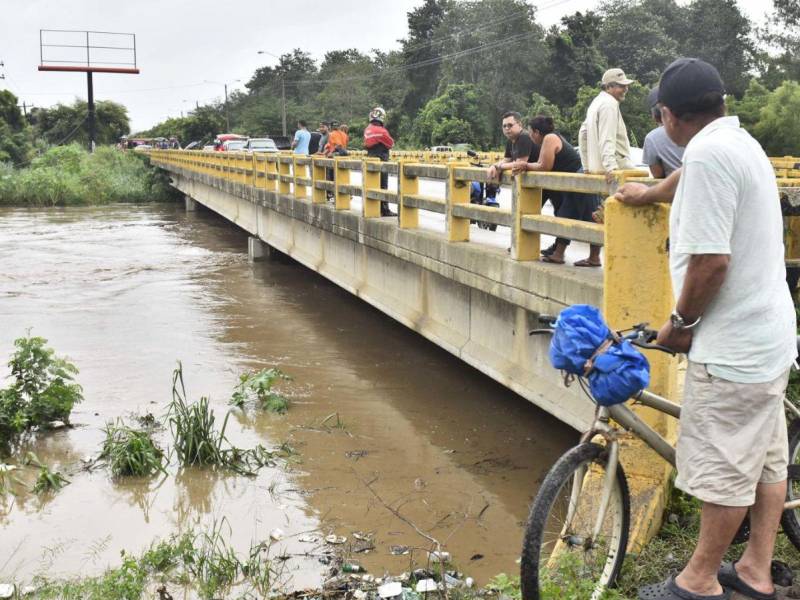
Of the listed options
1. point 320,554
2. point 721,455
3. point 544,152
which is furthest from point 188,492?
point 721,455

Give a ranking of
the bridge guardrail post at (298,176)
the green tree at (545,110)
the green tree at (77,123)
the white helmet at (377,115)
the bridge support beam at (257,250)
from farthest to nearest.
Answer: the green tree at (77,123), the green tree at (545,110), the bridge support beam at (257,250), the bridge guardrail post at (298,176), the white helmet at (377,115)

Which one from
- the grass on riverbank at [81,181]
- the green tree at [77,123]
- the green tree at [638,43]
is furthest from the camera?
the green tree at [77,123]

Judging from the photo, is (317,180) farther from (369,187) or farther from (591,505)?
(591,505)

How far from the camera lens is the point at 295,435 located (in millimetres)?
8578

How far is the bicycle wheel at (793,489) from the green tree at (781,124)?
3944 cm

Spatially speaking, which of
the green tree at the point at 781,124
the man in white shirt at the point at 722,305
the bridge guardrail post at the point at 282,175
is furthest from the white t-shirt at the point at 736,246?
the green tree at the point at 781,124

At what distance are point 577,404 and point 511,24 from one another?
205ft

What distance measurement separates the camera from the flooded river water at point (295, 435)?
247 inches

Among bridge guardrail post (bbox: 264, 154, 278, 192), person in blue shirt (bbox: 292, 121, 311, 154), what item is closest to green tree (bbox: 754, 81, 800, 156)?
person in blue shirt (bbox: 292, 121, 311, 154)

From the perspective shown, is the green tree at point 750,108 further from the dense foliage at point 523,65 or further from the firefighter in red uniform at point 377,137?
the firefighter in red uniform at point 377,137

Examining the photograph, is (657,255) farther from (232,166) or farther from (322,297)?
(232,166)

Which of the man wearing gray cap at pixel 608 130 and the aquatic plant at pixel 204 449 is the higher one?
the man wearing gray cap at pixel 608 130

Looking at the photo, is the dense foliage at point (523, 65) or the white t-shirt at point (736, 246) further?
the dense foliage at point (523, 65)

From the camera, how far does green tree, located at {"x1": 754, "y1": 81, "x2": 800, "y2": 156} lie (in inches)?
1617
